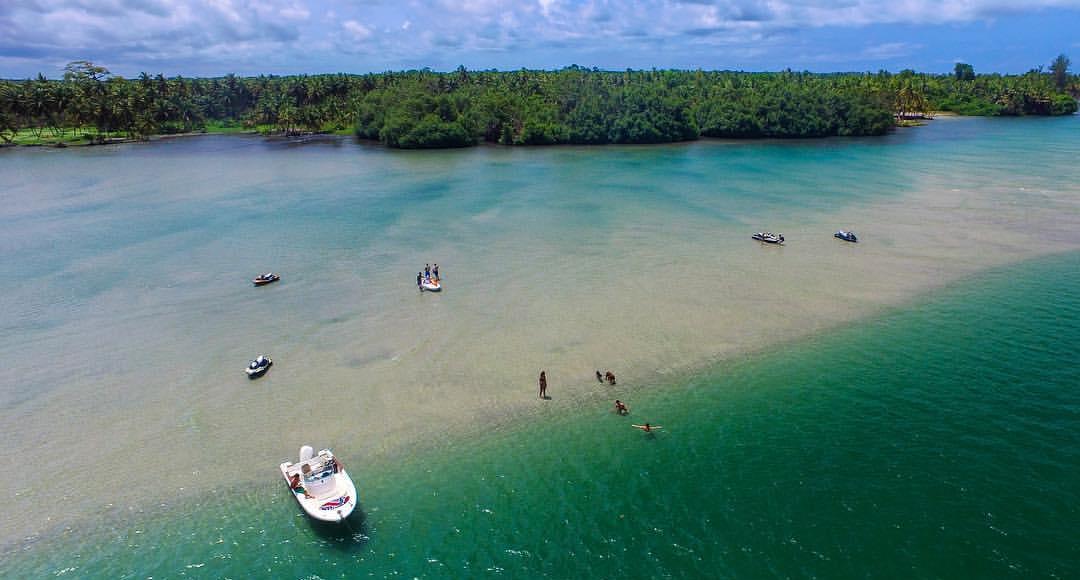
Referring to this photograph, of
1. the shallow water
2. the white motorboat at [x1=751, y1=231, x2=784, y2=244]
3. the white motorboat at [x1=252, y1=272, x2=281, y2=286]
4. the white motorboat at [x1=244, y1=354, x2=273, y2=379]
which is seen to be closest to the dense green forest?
the shallow water

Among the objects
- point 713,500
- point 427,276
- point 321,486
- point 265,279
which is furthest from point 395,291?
point 713,500

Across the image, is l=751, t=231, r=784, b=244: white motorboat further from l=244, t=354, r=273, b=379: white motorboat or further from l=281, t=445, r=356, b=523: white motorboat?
l=281, t=445, r=356, b=523: white motorboat

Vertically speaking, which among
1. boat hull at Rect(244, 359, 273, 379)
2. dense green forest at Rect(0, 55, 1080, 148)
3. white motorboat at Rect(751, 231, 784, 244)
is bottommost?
boat hull at Rect(244, 359, 273, 379)

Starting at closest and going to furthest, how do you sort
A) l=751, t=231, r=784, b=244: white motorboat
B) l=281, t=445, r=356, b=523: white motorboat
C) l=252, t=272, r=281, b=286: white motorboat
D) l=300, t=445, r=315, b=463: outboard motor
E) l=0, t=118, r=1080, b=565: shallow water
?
l=281, t=445, r=356, b=523: white motorboat → l=300, t=445, r=315, b=463: outboard motor → l=0, t=118, r=1080, b=565: shallow water → l=252, t=272, r=281, b=286: white motorboat → l=751, t=231, r=784, b=244: white motorboat

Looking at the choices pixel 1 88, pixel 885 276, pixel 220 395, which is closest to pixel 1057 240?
pixel 885 276

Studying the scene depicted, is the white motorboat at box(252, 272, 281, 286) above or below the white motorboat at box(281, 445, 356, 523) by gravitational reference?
above

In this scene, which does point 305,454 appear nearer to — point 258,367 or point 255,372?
point 255,372

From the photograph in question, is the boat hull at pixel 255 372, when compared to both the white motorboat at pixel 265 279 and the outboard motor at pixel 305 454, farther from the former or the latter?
the white motorboat at pixel 265 279
